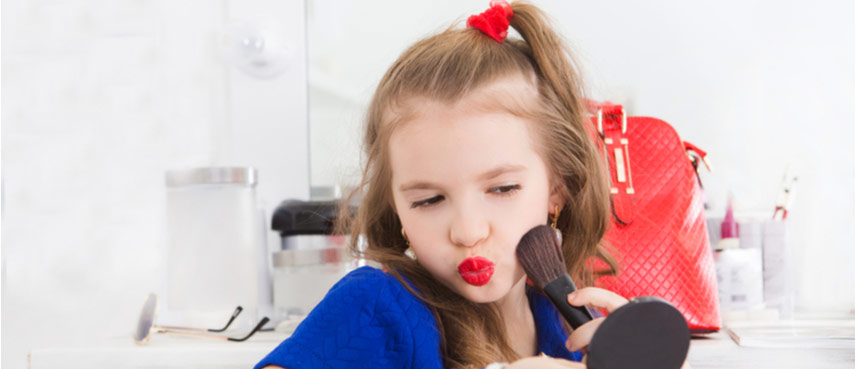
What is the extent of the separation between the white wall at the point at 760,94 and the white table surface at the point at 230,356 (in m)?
0.31

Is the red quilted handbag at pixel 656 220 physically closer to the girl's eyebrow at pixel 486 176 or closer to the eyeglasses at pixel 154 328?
the girl's eyebrow at pixel 486 176

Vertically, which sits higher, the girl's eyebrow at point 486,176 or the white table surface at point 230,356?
the girl's eyebrow at point 486,176

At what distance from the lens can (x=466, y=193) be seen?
455 millimetres

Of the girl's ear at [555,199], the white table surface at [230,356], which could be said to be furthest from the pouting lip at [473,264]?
the white table surface at [230,356]

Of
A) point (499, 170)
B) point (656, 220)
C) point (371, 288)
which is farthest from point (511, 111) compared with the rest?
point (656, 220)

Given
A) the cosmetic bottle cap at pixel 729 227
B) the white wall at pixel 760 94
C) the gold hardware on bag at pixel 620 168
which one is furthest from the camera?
the white wall at pixel 760 94

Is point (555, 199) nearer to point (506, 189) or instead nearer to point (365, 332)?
point (506, 189)

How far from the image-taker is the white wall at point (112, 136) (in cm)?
93

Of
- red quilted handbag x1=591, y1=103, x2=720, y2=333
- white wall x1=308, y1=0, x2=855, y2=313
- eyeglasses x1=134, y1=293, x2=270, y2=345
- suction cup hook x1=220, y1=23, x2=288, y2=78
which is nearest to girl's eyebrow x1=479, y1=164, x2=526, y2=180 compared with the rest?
red quilted handbag x1=591, y1=103, x2=720, y2=333

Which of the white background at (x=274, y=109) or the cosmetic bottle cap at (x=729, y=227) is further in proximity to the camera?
the white background at (x=274, y=109)

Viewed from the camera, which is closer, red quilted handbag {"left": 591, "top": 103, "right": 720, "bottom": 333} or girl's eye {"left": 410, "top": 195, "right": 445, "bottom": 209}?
girl's eye {"left": 410, "top": 195, "right": 445, "bottom": 209}

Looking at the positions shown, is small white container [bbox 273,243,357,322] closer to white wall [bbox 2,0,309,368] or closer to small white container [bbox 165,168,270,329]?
small white container [bbox 165,168,270,329]

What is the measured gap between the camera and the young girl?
0.45m

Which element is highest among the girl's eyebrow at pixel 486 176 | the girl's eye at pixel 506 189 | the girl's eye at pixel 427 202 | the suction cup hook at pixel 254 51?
the suction cup hook at pixel 254 51
